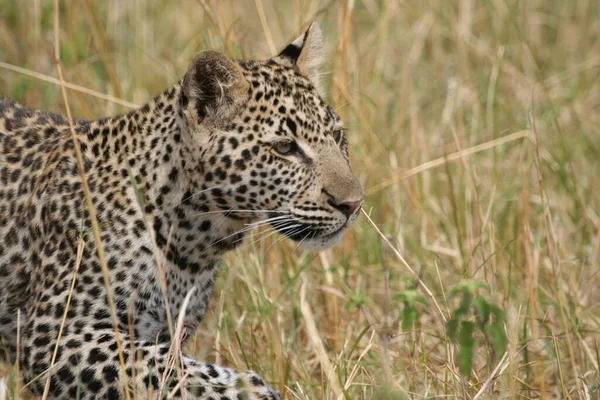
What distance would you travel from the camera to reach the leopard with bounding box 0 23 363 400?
534cm

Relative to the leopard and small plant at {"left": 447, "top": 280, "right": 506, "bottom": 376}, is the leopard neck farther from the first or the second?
small plant at {"left": 447, "top": 280, "right": 506, "bottom": 376}

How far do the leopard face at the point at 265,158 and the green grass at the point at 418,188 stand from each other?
26cm

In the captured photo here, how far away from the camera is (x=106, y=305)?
544 cm

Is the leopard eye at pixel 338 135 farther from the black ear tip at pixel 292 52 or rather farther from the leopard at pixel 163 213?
the black ear tip at pixel 292 52

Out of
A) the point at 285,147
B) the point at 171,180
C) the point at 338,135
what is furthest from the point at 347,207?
the point at 171,180

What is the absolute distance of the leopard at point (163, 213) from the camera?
5.34 metres

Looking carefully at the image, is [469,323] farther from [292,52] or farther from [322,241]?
[292,52]

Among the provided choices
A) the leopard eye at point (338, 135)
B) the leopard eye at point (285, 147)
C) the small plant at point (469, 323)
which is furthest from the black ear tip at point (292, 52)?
the small plant at point (469, 323)

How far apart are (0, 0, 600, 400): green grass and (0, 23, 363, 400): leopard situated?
12.0 inches

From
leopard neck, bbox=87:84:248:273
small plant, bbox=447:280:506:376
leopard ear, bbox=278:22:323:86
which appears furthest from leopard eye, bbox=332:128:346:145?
small plant, bbox=447:280:506:376

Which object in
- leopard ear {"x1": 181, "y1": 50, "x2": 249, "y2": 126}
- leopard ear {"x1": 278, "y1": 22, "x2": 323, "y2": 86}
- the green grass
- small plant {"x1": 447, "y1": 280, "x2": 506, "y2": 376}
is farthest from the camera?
leopard ear {"x1": 278, "y1": 22, "x2": 323, "y2": 86}

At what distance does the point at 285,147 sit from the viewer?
18.5 ft

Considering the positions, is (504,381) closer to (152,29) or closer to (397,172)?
(397,172)

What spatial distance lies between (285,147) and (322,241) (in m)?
0.51
